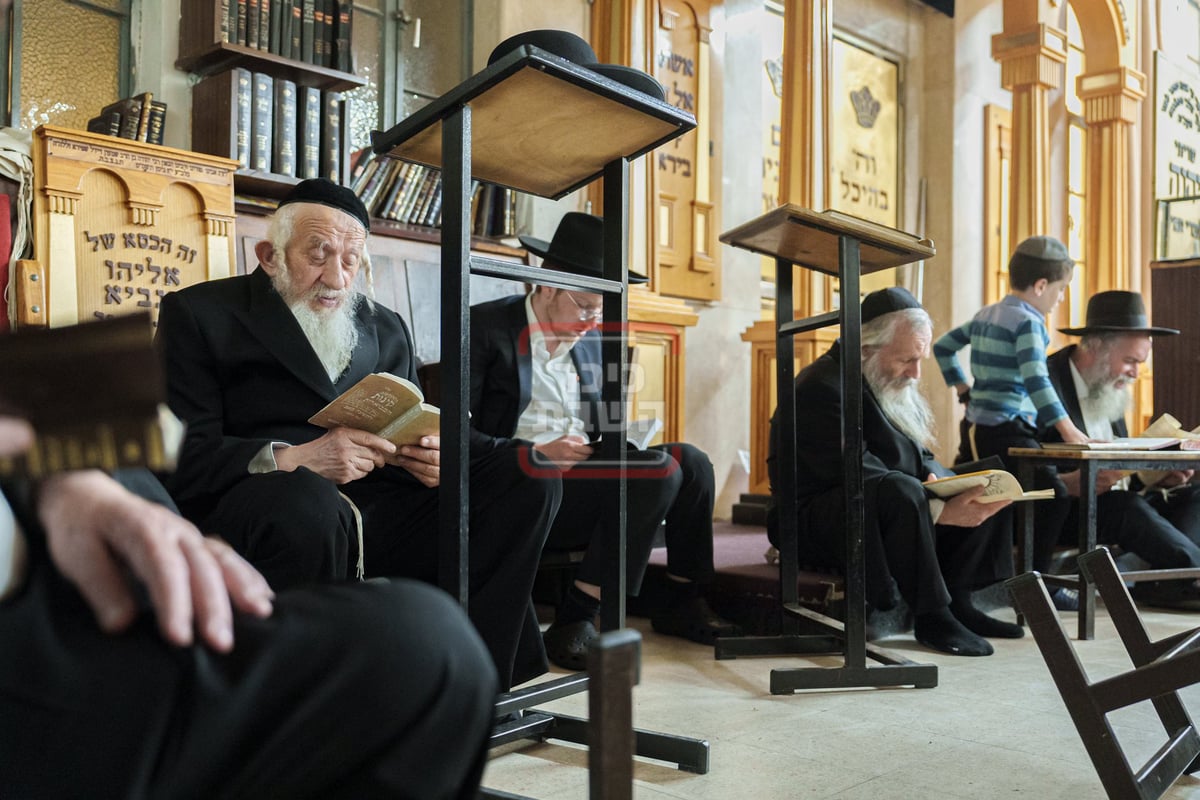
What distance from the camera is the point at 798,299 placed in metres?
5.83

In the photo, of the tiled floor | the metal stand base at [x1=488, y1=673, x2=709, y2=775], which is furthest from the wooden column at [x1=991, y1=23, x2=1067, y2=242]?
the metal stand base at [x1=488, y1=673, x2=709, y2=775]

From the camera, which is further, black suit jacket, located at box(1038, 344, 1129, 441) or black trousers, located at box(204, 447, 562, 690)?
black suit jacket, located at box(1038, 344, 1129, 441)

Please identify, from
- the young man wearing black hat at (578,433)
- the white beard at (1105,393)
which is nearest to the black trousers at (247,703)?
the young man wearing black hat at (578,433)

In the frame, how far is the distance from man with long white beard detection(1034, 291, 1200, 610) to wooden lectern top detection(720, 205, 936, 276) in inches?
69.9

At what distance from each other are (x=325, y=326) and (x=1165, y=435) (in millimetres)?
3313

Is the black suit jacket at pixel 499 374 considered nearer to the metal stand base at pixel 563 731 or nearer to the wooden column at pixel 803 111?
the metal stand base at pixel 563 731

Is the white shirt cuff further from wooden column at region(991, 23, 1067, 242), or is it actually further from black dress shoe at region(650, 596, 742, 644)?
wooden column at region(991, 23, 1067, 242)

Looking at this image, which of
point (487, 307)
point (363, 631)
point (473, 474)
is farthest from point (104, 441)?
point (487, 307)

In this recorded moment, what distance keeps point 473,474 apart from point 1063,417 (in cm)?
290

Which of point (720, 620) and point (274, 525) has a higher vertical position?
point (274, 525)

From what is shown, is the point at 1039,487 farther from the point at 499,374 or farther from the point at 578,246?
the point at 499,374

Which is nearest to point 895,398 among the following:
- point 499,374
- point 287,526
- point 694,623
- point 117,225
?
point 694,623

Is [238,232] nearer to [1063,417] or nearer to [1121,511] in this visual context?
[1063,417]

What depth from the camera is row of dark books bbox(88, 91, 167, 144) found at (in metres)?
3.72
